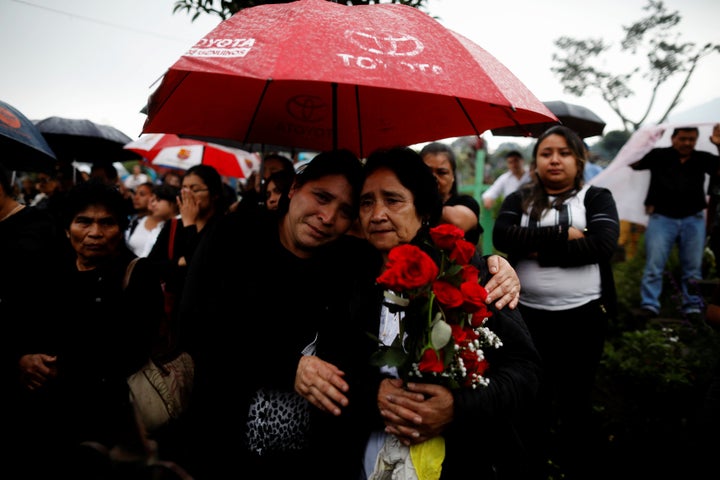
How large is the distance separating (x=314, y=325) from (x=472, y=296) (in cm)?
93

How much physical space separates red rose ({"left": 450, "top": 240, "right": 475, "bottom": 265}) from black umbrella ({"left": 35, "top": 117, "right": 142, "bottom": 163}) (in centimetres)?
656

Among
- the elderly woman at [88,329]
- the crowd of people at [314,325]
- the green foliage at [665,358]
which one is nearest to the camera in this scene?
the crowd of people at [314,325]

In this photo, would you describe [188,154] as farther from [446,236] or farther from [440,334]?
[440,334]

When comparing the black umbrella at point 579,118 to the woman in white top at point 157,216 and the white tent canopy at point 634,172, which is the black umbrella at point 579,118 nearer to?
the white tent canopy at point 634,172

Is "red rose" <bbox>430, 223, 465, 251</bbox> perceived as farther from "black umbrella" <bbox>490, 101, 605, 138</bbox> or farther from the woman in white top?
the woman in white top

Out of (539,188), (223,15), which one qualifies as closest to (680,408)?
(539,188)

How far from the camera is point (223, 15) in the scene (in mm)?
3689

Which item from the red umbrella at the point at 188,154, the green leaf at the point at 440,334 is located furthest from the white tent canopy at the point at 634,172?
the red umbrella at the point at 188,154

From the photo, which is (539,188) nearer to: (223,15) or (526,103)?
(526,103)

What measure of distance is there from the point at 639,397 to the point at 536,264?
257 centimetres

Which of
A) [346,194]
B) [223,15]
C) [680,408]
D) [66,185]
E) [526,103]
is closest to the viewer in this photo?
[526,103]

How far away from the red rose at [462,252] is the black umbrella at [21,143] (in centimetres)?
330

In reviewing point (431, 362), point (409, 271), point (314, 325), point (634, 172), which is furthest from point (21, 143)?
point (634, 172)

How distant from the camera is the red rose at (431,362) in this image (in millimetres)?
1438
